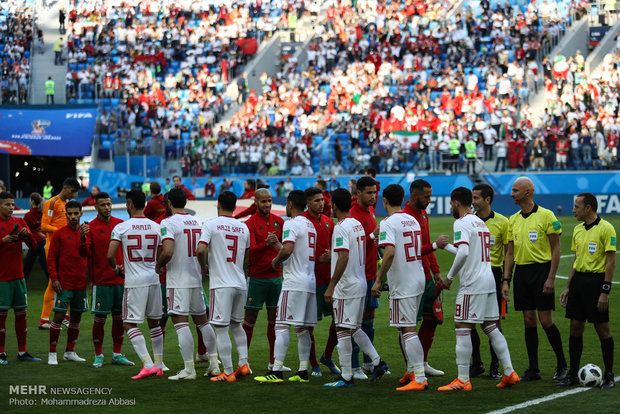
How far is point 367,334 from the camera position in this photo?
33.2ft

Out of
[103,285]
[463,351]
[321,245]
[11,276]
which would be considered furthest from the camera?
[11,276]

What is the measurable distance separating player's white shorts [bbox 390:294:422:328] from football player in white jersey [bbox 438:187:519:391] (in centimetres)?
39

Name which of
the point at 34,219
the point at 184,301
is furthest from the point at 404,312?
the point at 34,219

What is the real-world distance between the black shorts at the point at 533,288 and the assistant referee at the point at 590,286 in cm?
30

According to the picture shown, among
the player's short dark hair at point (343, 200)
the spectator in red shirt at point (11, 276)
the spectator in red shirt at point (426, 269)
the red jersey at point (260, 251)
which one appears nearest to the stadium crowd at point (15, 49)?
the spectator in red shirt at point (11, 276)

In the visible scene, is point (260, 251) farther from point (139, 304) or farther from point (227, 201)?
point (139, 304)

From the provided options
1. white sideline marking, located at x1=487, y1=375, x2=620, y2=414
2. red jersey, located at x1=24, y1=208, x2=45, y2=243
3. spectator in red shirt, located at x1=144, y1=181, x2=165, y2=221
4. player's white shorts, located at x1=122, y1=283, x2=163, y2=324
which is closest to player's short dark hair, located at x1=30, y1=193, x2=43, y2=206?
red jersey, located at x1=24, y1=208, x2=45, y2=243

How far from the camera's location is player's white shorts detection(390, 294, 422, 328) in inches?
362

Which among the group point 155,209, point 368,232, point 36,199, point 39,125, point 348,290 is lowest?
point 348,290

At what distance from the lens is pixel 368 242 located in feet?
32.8

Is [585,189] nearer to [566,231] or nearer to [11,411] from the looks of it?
[566,231]

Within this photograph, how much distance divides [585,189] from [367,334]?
989 inches

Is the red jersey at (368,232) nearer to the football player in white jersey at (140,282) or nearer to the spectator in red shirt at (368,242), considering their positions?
the spectator in red shirt at (368,242)

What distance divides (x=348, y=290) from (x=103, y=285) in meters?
3.30
